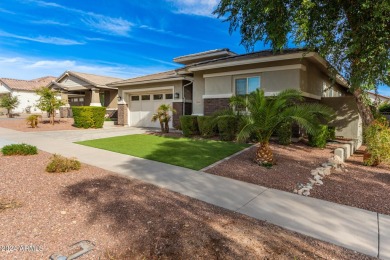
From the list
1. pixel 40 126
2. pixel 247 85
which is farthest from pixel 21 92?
pixel 247 85

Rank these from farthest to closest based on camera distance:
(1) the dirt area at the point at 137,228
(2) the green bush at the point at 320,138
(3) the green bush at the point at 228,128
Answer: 1. (3) the green bush at the point at 228,128
2. (2) the green bush at the point at 320,138
3. (1) the dirt area at the point at 137,228

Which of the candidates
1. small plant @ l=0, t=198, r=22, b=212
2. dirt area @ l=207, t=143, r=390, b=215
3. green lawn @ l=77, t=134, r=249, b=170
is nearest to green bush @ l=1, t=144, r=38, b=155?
green lawn @ l=77, t=134, r=249, b=170

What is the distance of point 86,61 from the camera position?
27344 millimetres

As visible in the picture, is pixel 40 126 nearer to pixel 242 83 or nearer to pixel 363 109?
pixel 242 83

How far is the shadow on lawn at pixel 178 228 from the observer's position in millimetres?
3043

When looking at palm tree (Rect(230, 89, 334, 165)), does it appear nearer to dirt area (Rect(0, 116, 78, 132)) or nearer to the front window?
the front window

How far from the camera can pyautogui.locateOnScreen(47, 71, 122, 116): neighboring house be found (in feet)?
77.1

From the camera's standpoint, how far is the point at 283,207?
4426 mm

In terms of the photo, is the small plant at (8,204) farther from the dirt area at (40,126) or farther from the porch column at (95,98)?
the porch column at (95,98)

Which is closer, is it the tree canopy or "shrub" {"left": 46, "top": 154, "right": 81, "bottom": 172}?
"shrub" {"left": 46, "top": 154, "right": 81, "bottom": 172}

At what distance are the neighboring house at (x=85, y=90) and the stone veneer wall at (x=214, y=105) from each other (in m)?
12.6

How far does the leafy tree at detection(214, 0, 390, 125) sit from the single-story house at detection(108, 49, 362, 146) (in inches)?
51.2

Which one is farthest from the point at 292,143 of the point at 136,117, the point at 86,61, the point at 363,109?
the point at 86,61

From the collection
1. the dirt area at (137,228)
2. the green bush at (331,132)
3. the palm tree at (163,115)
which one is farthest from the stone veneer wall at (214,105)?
the dirt area at (137,228)
